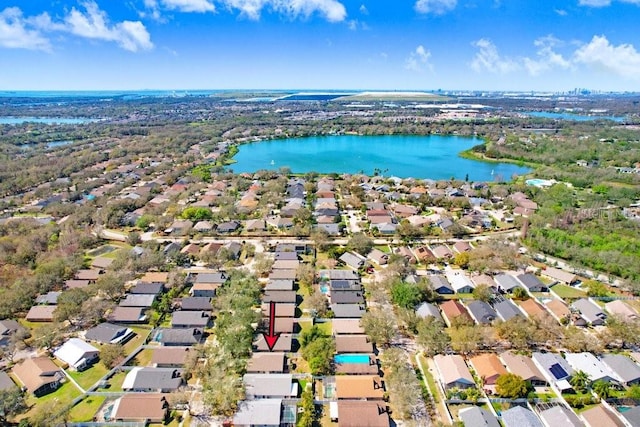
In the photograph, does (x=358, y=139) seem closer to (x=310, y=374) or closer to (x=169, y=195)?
(x=169, y=195)

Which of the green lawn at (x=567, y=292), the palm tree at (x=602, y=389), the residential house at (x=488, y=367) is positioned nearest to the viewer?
the palm tree at (x=602, y=389)

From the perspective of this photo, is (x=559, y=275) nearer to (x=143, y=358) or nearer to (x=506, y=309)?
(x=506, y=309)

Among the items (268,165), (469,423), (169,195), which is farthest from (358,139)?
(469,423)

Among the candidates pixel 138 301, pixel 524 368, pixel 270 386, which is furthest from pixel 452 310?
pixel 138 301

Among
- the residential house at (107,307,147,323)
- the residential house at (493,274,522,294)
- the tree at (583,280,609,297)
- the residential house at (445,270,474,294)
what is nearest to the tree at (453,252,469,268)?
the residential house at (445,270,474,294)

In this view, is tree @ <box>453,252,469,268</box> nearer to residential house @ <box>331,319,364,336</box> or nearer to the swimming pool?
residential house @ <box>331,319,364,336</box>

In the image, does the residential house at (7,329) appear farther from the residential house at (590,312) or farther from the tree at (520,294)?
the residential house at (590,312)

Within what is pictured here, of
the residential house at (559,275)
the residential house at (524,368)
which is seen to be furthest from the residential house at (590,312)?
the residential house at (524,368)
